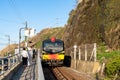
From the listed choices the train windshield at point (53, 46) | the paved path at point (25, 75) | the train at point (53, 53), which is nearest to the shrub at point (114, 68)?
the paved path at point (25, 75)

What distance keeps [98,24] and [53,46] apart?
34.3 ft

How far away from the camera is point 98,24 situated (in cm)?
4681

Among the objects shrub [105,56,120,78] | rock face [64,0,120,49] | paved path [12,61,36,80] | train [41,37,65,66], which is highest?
rock face [64,0,120,49]

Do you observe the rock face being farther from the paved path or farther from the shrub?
the paved path

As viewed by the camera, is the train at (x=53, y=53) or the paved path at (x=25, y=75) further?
the train at (x=53, y=53)

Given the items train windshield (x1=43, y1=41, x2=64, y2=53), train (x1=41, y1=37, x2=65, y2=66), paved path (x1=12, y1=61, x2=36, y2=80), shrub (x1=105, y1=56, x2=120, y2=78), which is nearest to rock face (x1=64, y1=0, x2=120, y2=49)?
train windshield (x1=43, y1=41, x2=64, y2=53)

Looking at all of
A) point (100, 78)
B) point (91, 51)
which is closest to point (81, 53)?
point (91, 51)

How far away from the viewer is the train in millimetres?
37219

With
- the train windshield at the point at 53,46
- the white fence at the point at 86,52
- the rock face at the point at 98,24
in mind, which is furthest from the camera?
the rock face at the point at 98,24

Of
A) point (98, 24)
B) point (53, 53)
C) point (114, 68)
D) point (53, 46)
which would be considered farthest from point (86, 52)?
point (98, 24)

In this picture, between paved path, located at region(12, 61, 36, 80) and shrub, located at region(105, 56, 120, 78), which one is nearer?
paved path, located at region(12, 61, 36, 80)

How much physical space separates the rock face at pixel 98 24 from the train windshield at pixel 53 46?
5654mm

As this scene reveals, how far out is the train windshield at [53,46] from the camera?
38.0m

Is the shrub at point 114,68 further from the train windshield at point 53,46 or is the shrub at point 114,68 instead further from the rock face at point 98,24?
the rock face at point 98,24
